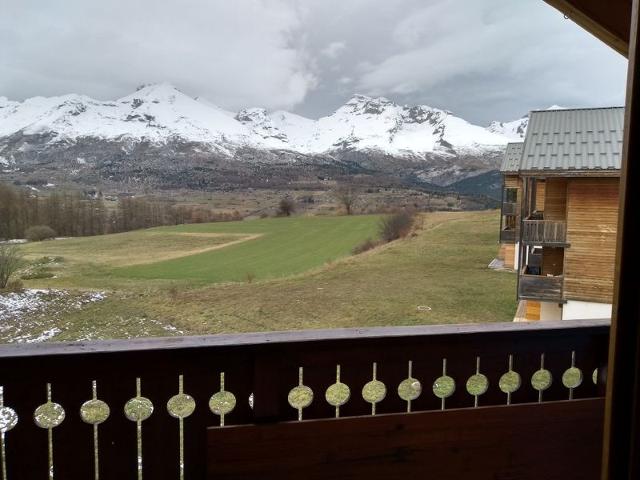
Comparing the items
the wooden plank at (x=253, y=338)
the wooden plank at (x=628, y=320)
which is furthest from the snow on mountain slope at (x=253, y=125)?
the wooden plank at (x=628, y=320)

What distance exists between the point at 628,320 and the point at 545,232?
7450mm

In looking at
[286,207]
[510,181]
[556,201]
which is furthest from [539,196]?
[286,207]

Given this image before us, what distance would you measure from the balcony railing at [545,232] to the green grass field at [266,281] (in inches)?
77.1

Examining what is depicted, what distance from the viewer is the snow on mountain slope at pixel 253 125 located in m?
8.36

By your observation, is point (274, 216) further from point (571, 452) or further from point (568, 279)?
point (571, 452)

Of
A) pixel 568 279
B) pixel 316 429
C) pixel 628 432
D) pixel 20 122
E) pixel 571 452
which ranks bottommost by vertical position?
pixel 568 279

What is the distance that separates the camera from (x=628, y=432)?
0.43m

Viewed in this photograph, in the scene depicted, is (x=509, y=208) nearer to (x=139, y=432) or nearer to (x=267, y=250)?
(x=267, y=250)

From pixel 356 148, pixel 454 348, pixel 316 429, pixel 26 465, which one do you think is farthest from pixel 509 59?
pixel 356 148

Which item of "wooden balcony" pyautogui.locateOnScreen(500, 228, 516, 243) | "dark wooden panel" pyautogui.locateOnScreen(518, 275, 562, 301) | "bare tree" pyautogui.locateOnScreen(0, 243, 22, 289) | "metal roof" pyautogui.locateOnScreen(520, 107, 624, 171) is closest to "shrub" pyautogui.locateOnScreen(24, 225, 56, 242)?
"bare tree" pyautogui.locateOnScreen(0, 243, 22, 289)

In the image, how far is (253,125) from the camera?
13.9m

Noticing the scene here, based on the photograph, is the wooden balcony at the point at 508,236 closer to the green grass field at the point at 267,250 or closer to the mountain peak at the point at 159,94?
the green grass field at the point at 267,250

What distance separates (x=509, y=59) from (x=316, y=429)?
4.09m

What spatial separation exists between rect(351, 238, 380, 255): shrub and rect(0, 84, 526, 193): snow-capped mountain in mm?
3399
